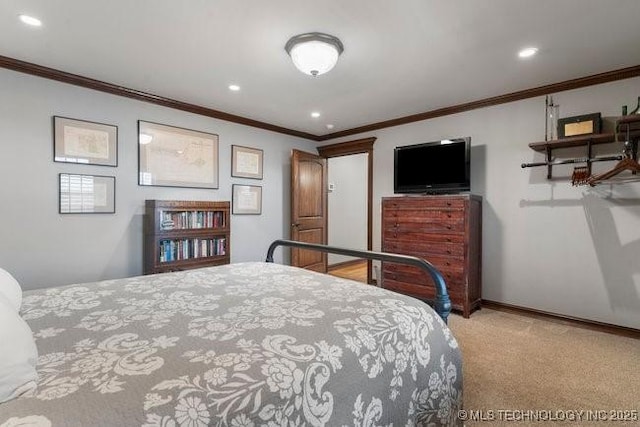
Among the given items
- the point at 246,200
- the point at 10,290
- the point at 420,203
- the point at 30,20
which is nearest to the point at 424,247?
the point at 420,203

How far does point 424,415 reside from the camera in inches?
47.6

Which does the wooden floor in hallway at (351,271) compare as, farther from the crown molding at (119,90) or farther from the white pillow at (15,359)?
the white pillow at (15,359)

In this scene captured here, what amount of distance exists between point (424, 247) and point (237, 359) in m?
3.00

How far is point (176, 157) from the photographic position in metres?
3.69

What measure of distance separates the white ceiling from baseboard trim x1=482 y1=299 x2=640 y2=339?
2.31m

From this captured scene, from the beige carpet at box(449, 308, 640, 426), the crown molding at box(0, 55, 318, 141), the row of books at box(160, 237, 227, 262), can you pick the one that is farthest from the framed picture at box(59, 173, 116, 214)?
the beige carpet at box(449, 308, 640, 426)

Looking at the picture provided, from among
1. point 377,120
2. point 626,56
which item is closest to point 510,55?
point 626,56

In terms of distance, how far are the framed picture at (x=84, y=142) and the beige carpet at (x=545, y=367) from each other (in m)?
3.71

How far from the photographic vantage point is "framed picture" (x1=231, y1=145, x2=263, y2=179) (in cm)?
422

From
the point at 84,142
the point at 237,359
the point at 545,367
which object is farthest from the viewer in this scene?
the point at 84,142

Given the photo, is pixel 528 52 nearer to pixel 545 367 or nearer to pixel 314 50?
pixel 314 50

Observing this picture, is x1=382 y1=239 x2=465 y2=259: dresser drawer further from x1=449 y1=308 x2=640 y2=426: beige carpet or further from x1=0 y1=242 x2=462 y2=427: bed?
x1=0 y1=242 x2=462 y2=427: bed

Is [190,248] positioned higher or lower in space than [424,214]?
lower

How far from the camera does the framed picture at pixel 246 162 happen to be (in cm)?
422
